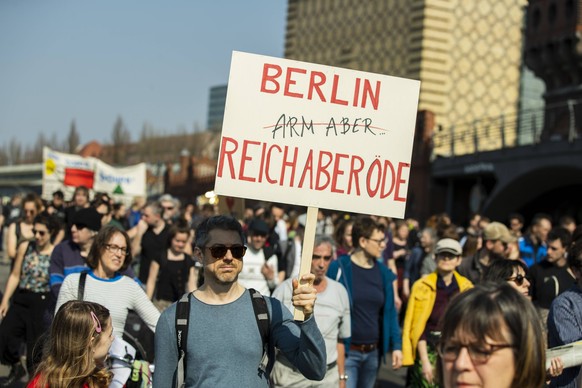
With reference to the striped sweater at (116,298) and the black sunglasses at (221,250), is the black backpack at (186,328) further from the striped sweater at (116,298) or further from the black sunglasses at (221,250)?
the striped sweater at (116,298)

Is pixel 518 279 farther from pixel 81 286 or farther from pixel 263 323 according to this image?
pixel 81 286

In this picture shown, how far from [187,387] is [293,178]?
1.20m

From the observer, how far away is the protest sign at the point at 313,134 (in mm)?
5344

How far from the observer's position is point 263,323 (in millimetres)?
4828

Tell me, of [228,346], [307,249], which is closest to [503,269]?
[307,249]

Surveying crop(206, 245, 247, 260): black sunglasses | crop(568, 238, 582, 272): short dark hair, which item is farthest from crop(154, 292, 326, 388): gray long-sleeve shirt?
crop(568, 238, 582, 272): short dark hair

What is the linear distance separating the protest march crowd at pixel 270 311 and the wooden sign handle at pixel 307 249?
4 cm

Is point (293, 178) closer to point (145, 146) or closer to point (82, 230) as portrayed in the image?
point (82, 230)

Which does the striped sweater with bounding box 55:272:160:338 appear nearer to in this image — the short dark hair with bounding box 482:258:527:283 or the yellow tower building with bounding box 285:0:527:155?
the short dark hair with bounding box 482:258:527:283

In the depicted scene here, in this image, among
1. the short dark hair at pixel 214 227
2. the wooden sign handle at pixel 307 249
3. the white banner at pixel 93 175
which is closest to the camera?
the wooden sign handle at pixel 307 249

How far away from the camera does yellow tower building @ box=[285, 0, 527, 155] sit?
140 ft

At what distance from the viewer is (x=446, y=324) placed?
2.94 metres

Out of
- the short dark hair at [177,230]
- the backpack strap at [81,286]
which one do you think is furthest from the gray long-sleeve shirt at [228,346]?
the short dark hair at [177,230]

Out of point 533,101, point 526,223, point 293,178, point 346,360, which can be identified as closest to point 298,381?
point 346,360
